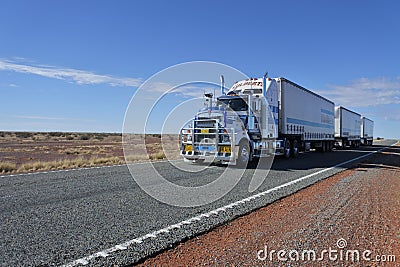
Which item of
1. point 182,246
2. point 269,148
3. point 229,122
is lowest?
point 182,246

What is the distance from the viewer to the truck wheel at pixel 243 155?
14.2 m

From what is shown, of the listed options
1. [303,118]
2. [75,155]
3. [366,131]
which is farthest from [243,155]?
[366,131]

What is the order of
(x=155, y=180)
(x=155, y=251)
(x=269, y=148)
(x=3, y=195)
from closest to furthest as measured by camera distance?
1. (x=155, y=251)
2. (x=3, y=195)
3. (x=155, y=180)
4. (x=269, y=148)

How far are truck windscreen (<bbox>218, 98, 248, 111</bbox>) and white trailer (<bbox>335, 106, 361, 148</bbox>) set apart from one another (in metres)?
23.8

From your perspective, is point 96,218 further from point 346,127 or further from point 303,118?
point 346,127

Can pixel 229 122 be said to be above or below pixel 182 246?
above

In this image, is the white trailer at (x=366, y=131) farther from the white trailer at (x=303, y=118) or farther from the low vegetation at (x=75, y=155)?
the low vegetation at (x=75, y=155)

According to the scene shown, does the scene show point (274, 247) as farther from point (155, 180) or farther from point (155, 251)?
point (155, 180)

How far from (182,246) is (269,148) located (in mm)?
13090

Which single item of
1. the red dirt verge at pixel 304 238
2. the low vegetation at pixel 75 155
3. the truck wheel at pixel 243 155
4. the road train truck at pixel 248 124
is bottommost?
the red dirt verge at pixel 304 238

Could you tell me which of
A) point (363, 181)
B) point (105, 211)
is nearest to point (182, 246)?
point (105, 211)

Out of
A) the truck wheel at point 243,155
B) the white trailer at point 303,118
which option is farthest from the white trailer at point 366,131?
the truck wheel at point 243,155

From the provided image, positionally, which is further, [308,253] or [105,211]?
[105,211]

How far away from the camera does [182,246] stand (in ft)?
15.1
